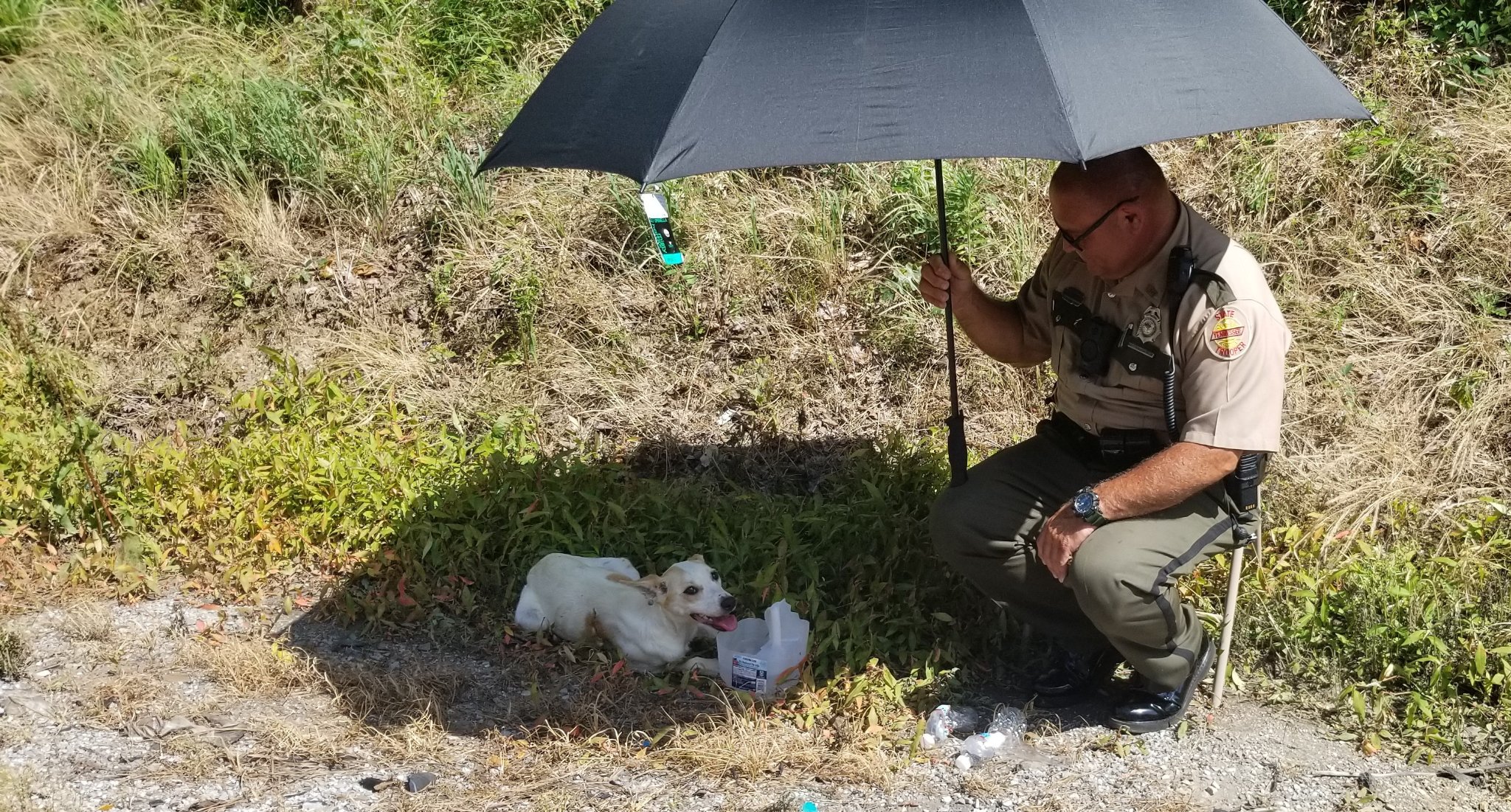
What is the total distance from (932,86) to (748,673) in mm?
1886

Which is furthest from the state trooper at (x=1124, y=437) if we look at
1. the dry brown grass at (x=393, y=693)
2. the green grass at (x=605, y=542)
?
the dry brown grass at (x=393, y=693)

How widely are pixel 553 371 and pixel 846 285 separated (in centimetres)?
136

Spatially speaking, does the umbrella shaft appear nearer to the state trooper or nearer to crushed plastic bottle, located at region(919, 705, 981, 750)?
the state trooper

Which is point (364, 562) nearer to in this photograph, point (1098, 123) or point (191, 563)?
point (191, 563)

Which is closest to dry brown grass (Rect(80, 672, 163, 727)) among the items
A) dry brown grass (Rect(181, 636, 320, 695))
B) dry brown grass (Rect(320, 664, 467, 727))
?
dry brown grass (Rect(181, 636, 320, 695))

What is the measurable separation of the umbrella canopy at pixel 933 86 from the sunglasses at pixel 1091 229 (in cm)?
48

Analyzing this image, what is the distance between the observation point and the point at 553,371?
5.35 metres

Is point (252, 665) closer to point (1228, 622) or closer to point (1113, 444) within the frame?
point (1113, 444)

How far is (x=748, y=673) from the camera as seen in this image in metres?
3.66

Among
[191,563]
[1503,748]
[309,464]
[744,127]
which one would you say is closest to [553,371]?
[309,464]

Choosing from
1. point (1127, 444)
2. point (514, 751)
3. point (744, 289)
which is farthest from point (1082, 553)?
point (744, 289)

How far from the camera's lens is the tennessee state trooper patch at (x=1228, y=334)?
120 inches

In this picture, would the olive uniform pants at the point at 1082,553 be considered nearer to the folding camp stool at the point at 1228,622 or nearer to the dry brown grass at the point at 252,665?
the folding camp stool at the point at 1228,622

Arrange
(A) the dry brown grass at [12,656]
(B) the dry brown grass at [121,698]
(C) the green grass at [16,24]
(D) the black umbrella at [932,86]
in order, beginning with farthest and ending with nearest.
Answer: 1. (C) the green grass at [16,24]
2. (A) the dry brown grass at [12,656]
3. (B) the dry brown grass at [121,698]
4. (D) the black umbrella at [932,86]
